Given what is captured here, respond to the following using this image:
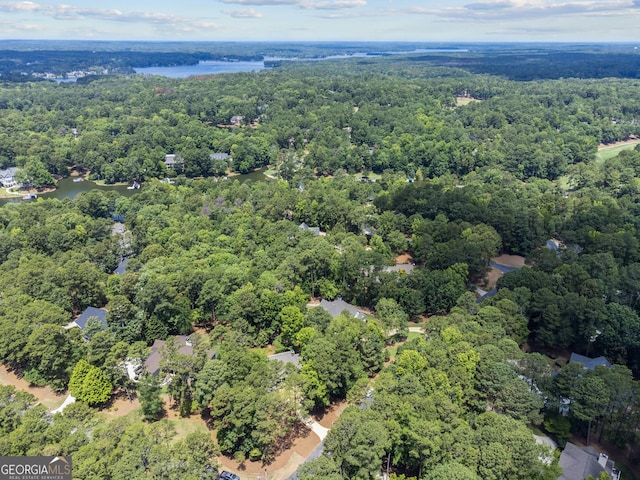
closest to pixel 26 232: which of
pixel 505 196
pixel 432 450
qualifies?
pixel 432 450

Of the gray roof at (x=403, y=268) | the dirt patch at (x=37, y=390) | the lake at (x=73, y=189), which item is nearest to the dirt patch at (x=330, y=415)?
the gray roof at (x=403, y=268)

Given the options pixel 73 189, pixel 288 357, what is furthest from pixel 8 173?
pixel 288 357

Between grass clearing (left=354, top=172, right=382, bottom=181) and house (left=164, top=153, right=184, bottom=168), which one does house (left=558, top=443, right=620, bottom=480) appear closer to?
grass clearing (left=354, top=172, right=382, bottom=181)

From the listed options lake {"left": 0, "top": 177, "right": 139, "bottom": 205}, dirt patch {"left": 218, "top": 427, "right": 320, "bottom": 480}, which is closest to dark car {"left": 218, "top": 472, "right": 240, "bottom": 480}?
dirt patch {"left": 218, "top": 427, "right": 320, "bottom": 480}

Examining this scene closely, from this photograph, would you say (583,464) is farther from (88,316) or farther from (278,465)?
(88,316)

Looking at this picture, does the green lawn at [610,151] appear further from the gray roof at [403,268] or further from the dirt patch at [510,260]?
the gray roof at [403,268]

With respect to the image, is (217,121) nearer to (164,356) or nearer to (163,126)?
(163,126)
